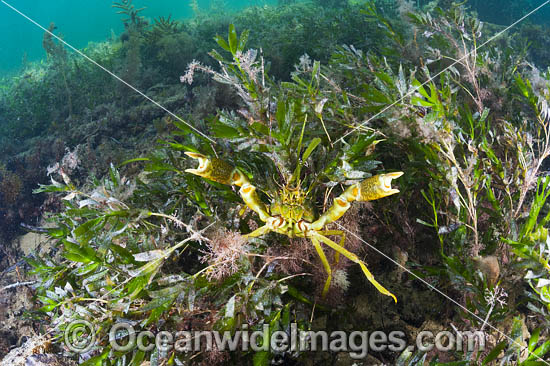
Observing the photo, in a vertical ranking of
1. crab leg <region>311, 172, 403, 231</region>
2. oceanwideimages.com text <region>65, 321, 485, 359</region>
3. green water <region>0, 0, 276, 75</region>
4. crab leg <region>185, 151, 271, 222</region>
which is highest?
green water <region>0, 0, 276, 75</region>

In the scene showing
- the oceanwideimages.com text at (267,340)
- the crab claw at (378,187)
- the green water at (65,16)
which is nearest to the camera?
the crab claw at (378,187)

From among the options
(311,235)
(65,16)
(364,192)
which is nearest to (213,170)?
(311,235)

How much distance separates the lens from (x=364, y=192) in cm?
147

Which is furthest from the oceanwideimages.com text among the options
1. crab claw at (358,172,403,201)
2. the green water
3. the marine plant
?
the green water

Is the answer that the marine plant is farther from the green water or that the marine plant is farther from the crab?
the green water

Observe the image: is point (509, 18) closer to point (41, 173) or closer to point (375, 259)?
point (375, 259)

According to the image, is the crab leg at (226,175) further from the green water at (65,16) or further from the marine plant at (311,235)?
the green water at (65,16)

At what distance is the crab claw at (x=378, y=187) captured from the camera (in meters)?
1.40

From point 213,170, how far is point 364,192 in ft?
2.36

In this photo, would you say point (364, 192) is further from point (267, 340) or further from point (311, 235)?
point (267, 340)

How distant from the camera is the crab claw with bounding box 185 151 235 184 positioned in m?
1.47

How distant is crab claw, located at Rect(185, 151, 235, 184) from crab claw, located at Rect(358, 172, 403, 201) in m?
0.64

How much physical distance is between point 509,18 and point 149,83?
1354cm

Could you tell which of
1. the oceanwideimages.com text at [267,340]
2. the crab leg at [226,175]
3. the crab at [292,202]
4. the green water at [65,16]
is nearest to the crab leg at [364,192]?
the crab at [292,202]
